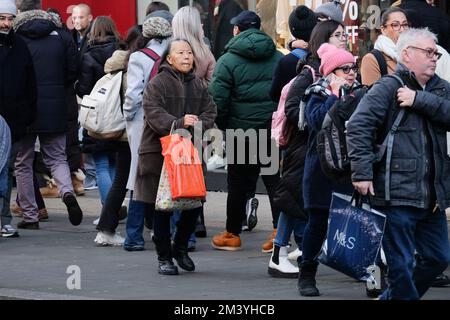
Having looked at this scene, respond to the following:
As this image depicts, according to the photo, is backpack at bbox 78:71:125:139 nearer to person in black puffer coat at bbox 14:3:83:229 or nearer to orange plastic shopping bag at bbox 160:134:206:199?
person in black puffer coat at bbox 14:3:83:229

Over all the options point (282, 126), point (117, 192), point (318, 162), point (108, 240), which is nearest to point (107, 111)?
point (117, 192)

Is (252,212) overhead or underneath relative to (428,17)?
underneath

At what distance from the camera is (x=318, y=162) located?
9.31 m

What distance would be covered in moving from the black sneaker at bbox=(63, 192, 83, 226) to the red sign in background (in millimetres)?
4664

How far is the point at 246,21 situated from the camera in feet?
38.9

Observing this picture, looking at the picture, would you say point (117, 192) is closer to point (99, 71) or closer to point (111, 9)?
point (99, 71)

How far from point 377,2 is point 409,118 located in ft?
21.9

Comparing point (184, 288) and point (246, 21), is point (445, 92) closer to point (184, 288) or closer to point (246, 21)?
point (184, 288)

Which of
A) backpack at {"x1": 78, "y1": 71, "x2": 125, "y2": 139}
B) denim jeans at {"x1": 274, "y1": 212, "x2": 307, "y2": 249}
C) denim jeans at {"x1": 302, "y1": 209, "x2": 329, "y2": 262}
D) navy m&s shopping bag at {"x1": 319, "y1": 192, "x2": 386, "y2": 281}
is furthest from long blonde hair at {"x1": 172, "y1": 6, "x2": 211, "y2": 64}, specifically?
navy m&s shopping bag at {"x1": 319, "y1": 192, "x2": 386, "y2": 281}

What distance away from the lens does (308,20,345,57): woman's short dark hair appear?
986 centimetres

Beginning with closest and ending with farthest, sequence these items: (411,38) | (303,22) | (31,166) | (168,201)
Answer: (411,38)
(168,201)
(303,22)
(31,166)

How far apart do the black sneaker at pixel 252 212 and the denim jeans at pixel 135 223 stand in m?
1.25

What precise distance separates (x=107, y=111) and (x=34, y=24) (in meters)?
1.73
